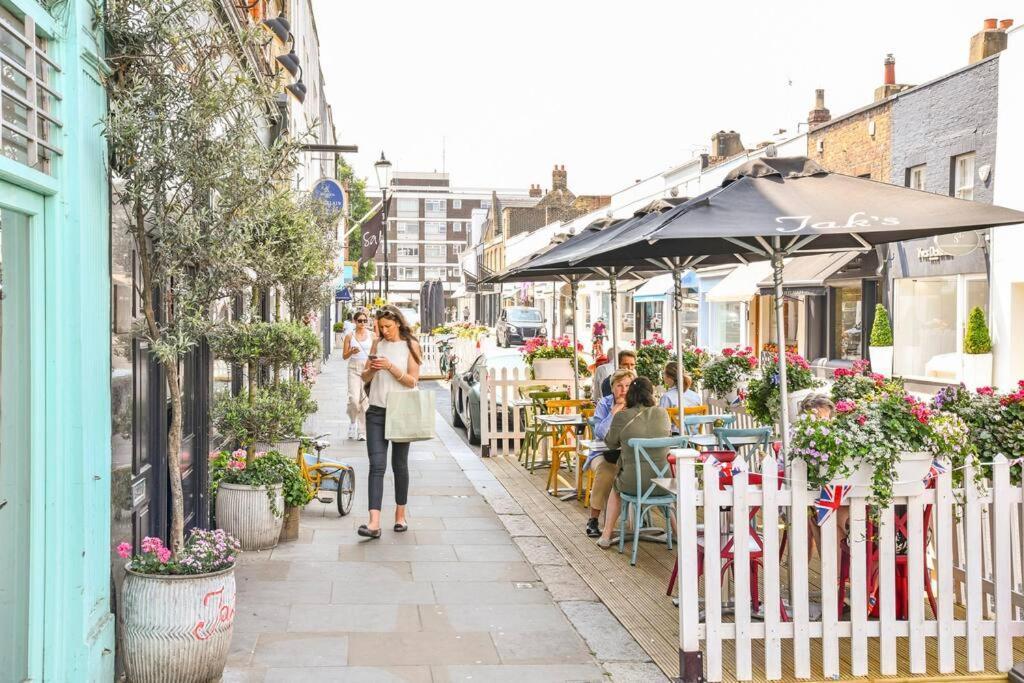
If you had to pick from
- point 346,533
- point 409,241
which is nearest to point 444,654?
point 346,533

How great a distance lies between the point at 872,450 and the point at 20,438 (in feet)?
12.4

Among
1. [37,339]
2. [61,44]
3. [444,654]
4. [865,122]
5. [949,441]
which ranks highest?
[865,122]

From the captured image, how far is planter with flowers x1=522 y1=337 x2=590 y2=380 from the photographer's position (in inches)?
552

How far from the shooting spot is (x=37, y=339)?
12.6 ft

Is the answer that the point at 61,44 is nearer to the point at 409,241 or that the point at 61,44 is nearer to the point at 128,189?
the point at 128,189

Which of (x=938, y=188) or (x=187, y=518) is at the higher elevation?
(x=938, y=188)

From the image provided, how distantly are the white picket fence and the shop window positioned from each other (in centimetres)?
2105

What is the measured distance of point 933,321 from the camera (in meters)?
22.2

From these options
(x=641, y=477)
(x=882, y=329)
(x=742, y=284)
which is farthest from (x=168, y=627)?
(x=742, y=284)

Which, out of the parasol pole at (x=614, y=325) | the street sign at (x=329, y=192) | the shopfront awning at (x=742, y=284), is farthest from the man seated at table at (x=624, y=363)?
the shopfront awning at (x=742, y=284)

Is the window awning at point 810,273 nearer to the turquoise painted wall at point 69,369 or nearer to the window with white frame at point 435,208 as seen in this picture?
the turquoise painted wall at point 69,369

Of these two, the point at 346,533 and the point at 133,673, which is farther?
the point at 346,533

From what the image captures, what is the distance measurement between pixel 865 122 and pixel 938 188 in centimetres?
364

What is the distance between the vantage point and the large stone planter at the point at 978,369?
19703 mm
